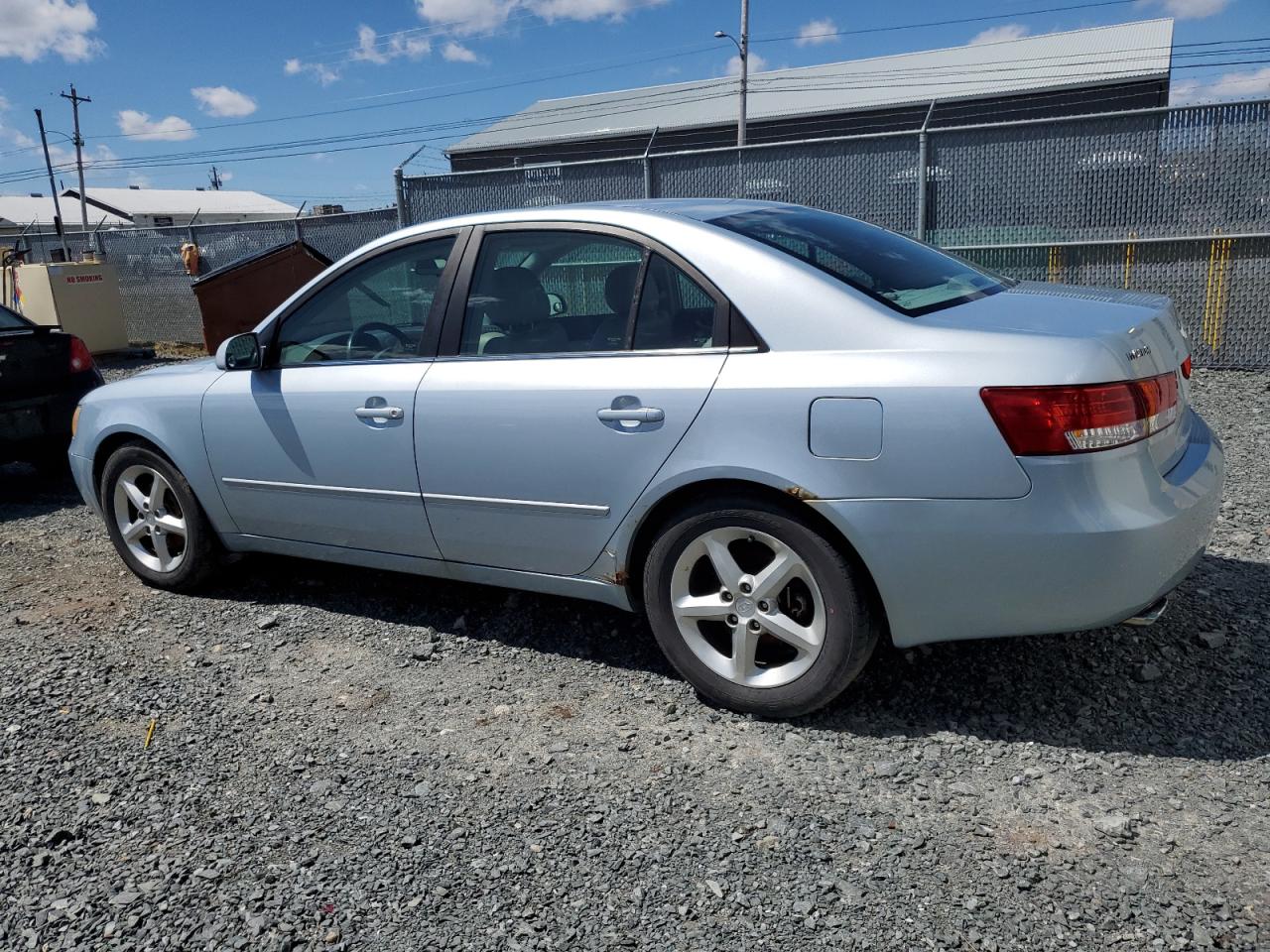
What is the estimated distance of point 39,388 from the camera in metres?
6.95

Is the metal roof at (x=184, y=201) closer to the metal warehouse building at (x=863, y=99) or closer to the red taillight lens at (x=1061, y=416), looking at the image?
the metal warehouse building at (x=863, y=99)

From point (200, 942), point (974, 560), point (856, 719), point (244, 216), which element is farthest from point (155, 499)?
point (244, 216)

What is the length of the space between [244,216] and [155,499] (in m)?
85.2

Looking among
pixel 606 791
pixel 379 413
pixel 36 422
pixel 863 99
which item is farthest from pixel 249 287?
pixel 863 99

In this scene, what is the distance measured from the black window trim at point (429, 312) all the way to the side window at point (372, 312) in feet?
0.05

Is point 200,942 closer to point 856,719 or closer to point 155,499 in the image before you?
point 856,719

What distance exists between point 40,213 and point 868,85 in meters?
67.4

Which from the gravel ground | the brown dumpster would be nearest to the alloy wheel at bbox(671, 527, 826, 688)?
the gravel ground

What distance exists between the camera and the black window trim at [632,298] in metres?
3.16

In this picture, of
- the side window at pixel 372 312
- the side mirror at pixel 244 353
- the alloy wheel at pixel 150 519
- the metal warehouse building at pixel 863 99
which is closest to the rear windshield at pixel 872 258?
the side window at pixel 372 312

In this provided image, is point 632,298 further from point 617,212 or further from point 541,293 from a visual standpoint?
point 541,293

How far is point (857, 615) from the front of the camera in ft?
9.68

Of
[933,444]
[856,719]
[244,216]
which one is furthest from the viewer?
[244,216]

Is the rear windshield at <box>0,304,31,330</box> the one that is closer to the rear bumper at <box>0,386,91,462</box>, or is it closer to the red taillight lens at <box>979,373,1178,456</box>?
the rear bumper at <box>0,386,91,462</box>
